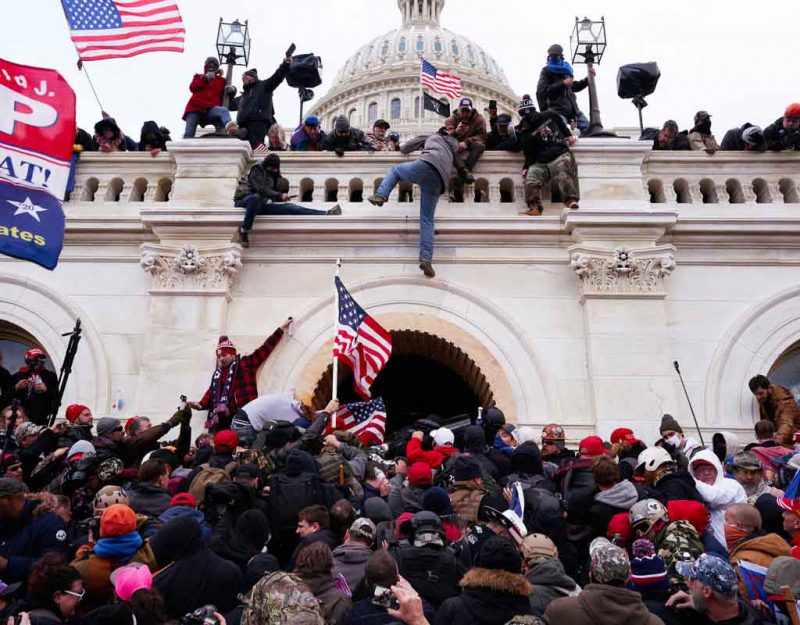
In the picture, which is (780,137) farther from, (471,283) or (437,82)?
(437,82)

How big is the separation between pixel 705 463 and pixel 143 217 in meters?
10.1

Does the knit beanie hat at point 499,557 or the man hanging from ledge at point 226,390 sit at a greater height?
the man hanging from ledge at point 226,390

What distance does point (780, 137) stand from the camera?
46.1ft

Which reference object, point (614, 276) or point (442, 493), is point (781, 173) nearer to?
point (614, 276)

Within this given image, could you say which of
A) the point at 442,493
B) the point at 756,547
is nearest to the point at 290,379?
the point at 442,493

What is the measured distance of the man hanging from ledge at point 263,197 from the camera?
43.1 ft

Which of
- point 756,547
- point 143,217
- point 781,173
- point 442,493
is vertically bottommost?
Result: point 756,547

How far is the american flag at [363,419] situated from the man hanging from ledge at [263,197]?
3970 millimetres

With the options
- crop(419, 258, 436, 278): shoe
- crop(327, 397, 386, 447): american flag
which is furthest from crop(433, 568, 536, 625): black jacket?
crop(419, 258, 436, 278): shoe

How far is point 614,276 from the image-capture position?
42.6 ft

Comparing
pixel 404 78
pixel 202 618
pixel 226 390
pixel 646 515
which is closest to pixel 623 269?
pixel 226 390

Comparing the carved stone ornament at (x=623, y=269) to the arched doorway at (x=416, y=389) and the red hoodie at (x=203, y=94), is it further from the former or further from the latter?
the red hoodie at (x=203, y=94)

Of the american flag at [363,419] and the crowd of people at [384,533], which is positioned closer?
A: the crowd of people at [384,533]

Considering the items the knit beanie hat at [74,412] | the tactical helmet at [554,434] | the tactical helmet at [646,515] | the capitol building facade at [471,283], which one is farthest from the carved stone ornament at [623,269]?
the knit beanie hat at [74,412]
